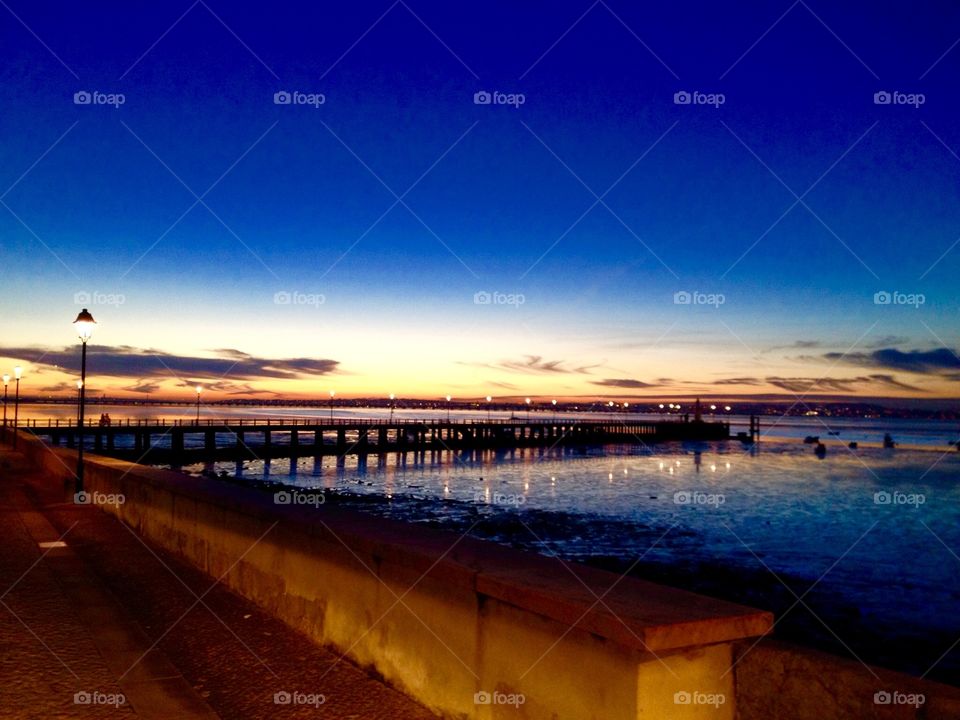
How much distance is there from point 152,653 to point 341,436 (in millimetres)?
62960

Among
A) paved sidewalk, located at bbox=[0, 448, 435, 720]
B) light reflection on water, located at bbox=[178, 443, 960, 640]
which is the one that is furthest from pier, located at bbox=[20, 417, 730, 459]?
paved sidewalk, located at bbox=[0, 448, 435, 720]

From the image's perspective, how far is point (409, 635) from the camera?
436 centimetres

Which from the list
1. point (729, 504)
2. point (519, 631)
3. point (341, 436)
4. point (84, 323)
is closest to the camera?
point (519, 631)

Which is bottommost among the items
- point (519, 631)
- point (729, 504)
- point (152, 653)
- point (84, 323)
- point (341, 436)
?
point (729, 504)

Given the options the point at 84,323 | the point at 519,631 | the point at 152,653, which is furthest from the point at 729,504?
the point at 519,631

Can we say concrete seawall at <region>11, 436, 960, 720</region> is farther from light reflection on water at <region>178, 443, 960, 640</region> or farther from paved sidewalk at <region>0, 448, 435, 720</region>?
light reflection on water at <region>178, 443, 960, 640</region>

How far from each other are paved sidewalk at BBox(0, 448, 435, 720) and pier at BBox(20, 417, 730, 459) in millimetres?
35189

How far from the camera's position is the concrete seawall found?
2879 mm

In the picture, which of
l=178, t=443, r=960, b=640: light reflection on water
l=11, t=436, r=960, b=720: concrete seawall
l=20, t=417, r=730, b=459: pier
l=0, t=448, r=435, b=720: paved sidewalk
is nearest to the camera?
l=11, t=436, r=960, b=720: concrete seawall

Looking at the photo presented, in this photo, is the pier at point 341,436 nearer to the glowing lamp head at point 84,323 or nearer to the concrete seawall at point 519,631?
the glowing lamp head at point 84,323

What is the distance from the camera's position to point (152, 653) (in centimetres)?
542

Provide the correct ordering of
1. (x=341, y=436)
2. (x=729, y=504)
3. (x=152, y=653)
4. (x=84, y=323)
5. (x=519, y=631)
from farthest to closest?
(x=341, y=436), (x=729, y=504), (x=84, y=323), (x=152, y=653), (x=519, y=631)

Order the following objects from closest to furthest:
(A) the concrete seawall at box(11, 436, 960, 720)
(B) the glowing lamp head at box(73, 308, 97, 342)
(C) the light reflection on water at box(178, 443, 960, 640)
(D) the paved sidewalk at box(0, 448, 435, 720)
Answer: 1. (A) the concrete seawall at box(11, 436, 960, 720)
2. (D) the paved sidewalk at box(0, 448, 435, 720)
3. (B) the glowing lamp head at box(73, 308, 97, 342)
4. (C) the light reflection on water at box(178, 443, 960, 640)

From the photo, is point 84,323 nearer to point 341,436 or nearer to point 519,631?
point 519,631
